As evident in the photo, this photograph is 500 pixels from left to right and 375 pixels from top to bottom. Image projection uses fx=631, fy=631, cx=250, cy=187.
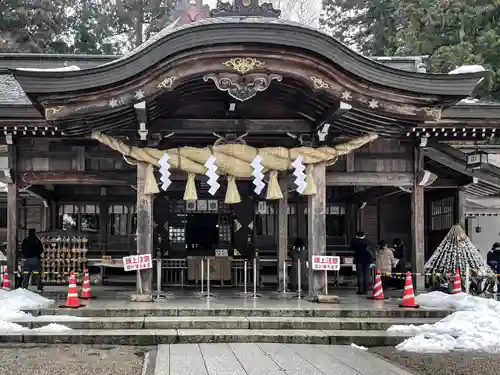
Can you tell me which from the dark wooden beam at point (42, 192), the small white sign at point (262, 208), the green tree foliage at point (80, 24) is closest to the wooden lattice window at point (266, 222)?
the small white sign at point (262, 208)

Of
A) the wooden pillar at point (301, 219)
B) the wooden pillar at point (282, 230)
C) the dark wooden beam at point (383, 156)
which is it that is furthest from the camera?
the wooden pillar at point (301, 219)

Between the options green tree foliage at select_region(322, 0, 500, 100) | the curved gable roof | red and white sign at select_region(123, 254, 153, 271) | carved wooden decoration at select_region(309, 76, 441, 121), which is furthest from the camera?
green tree foliage at select_region(322, 0, 500, 100)

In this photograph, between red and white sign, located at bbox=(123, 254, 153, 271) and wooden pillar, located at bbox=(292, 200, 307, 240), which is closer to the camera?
red and white sign, located at bbox=(123, 254, 153, 271)

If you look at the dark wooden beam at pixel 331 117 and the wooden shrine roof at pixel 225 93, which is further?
the dark wooden beam at pixel 331 117

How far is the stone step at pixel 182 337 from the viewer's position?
32.1ft

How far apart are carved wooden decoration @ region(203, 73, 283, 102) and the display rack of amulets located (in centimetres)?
649

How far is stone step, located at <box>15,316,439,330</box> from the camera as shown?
34.2 ft

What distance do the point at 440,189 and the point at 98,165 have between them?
930 cm

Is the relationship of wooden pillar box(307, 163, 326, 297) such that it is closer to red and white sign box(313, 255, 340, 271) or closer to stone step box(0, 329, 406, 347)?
red and white sign box(313, 255, 340, 271)

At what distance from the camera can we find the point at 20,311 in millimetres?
11047

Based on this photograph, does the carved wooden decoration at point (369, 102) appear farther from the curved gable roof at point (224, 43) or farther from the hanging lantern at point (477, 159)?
the hanging lantern at point (477, 159)

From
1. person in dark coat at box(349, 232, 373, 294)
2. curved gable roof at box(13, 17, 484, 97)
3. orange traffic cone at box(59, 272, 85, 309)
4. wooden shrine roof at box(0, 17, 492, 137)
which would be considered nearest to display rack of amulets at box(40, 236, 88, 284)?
wooden shrine roof at box(0, 17, 492, 137)

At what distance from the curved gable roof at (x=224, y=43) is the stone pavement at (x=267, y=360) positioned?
4.98 m

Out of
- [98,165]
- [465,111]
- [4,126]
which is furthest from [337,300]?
[4,126]
